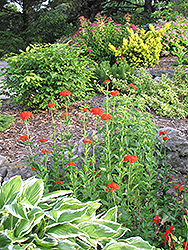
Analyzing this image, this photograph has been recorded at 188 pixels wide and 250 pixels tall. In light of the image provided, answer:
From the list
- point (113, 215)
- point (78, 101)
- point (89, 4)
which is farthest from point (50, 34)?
point (113, 215)

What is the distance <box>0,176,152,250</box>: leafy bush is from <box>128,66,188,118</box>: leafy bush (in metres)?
2.66

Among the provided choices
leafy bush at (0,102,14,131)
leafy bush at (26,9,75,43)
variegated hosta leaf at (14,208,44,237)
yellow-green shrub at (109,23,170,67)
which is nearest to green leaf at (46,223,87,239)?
variegated hosta leaf at (14,208,44,237)

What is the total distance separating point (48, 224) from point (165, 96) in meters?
3.53

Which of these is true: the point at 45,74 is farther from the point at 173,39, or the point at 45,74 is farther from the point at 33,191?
the point at 173,39

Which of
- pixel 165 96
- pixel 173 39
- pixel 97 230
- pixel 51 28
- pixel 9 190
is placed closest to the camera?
pixel 97 230

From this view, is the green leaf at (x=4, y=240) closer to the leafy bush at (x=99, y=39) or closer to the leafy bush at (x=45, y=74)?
the leafy bush at (x=45, y=74)

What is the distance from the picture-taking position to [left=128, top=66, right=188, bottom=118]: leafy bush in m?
4.09

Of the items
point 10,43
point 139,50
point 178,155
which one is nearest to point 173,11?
point 139,50

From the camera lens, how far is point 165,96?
14.2 feet

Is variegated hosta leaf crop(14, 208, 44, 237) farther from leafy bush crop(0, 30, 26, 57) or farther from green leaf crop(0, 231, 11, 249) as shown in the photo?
leafy bush crop(0, 30, 26, 57)

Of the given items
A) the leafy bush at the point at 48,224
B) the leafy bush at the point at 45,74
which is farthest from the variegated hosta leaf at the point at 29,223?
the leafy bush at the point at 45,74

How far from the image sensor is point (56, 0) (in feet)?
43.0

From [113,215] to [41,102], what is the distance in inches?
116

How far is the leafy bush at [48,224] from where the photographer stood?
1354mm
